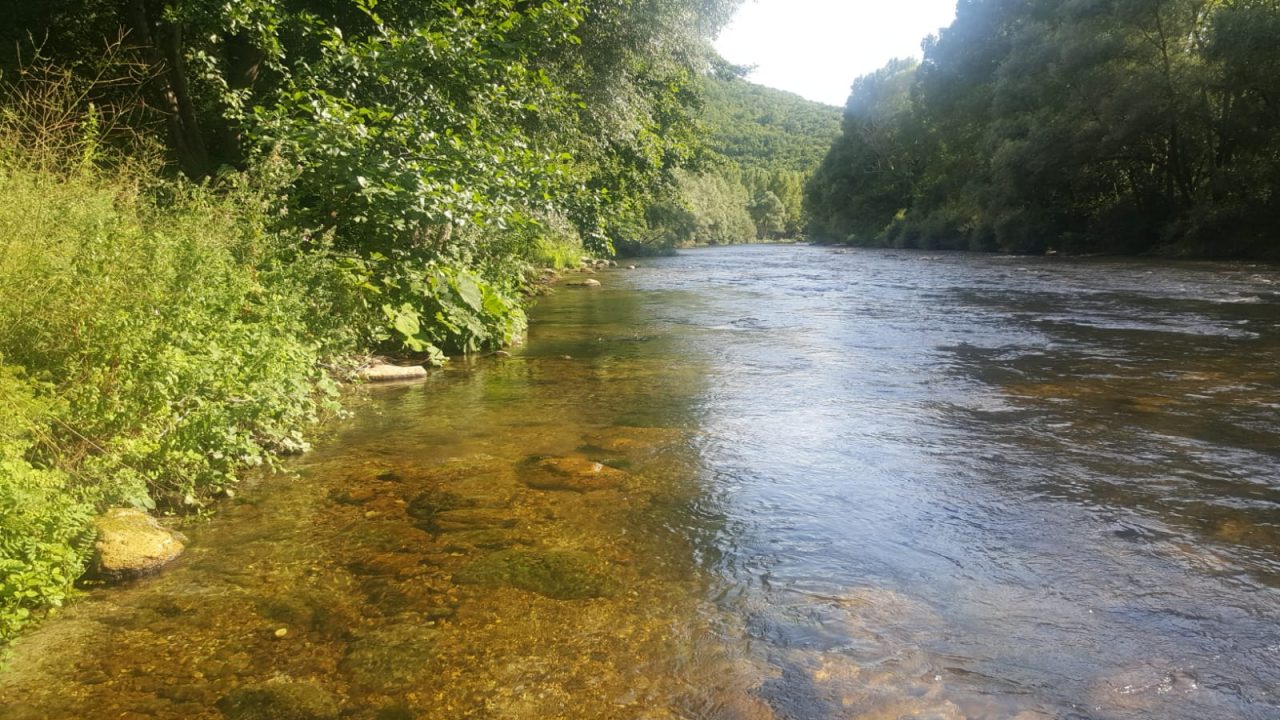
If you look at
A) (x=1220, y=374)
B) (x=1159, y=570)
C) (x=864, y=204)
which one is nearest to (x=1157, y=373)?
(x=1220, y=374)

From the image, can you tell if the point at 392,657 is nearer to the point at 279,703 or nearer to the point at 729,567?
the point at 279,703

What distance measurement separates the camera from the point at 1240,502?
5352 millimetres

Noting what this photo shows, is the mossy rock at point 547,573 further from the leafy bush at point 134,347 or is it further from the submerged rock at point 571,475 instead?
the leafy bush at point 134,347

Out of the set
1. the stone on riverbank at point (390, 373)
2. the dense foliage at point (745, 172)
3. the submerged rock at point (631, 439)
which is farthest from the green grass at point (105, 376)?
the dense foliage at point (745, 172)

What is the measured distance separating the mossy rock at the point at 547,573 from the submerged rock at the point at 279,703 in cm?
113

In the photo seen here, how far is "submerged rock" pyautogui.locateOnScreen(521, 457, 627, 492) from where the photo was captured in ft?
19.4

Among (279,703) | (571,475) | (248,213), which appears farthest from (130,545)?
(248,213)

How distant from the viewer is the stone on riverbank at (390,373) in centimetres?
969

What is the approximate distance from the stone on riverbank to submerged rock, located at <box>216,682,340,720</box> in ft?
21.3

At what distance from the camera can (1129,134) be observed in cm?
3244

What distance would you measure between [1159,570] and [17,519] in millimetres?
5642

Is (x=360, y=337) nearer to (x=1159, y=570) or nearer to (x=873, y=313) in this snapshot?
(x=1159, y=570)

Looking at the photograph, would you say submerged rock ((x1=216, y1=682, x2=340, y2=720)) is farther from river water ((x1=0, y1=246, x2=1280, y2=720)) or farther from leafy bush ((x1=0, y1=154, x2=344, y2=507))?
leafy bush ((x1=0, y1=154, x2=344, y2=507))

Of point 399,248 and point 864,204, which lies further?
point 864,204
